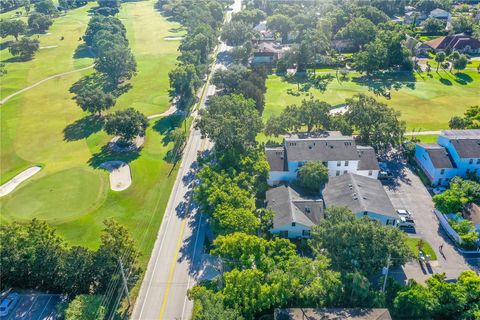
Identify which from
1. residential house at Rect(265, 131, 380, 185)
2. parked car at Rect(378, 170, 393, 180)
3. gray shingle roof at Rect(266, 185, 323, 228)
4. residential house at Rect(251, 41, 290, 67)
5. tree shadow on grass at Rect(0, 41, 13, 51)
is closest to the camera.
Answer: gray shingle roof at Rect(266, 185, 323, 228)

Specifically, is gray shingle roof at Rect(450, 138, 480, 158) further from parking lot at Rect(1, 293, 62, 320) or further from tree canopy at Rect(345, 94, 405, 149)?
parking lot at Rect(1, 293, 62, 320)

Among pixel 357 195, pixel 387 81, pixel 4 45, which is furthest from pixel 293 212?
pixel 4 45

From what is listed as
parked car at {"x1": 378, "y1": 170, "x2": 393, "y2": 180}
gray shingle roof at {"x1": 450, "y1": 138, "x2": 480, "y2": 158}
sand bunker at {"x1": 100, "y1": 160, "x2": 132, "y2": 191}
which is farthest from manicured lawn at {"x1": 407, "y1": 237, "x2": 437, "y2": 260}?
sand bunker at {"x1": 100, "y1": 160, "x2": 132, "y2": 191}

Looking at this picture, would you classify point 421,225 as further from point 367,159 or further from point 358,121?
point 358,121

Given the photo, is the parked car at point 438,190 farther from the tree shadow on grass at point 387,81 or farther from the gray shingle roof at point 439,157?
the tree shadow on grass at point 387,81

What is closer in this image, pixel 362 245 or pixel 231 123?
pixel 362 245

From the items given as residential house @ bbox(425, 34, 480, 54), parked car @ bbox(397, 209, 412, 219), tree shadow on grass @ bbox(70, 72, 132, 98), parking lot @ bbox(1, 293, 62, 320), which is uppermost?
residential house @ bbox(425, 34, 480, 54)

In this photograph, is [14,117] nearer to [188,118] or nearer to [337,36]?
[188,118]
